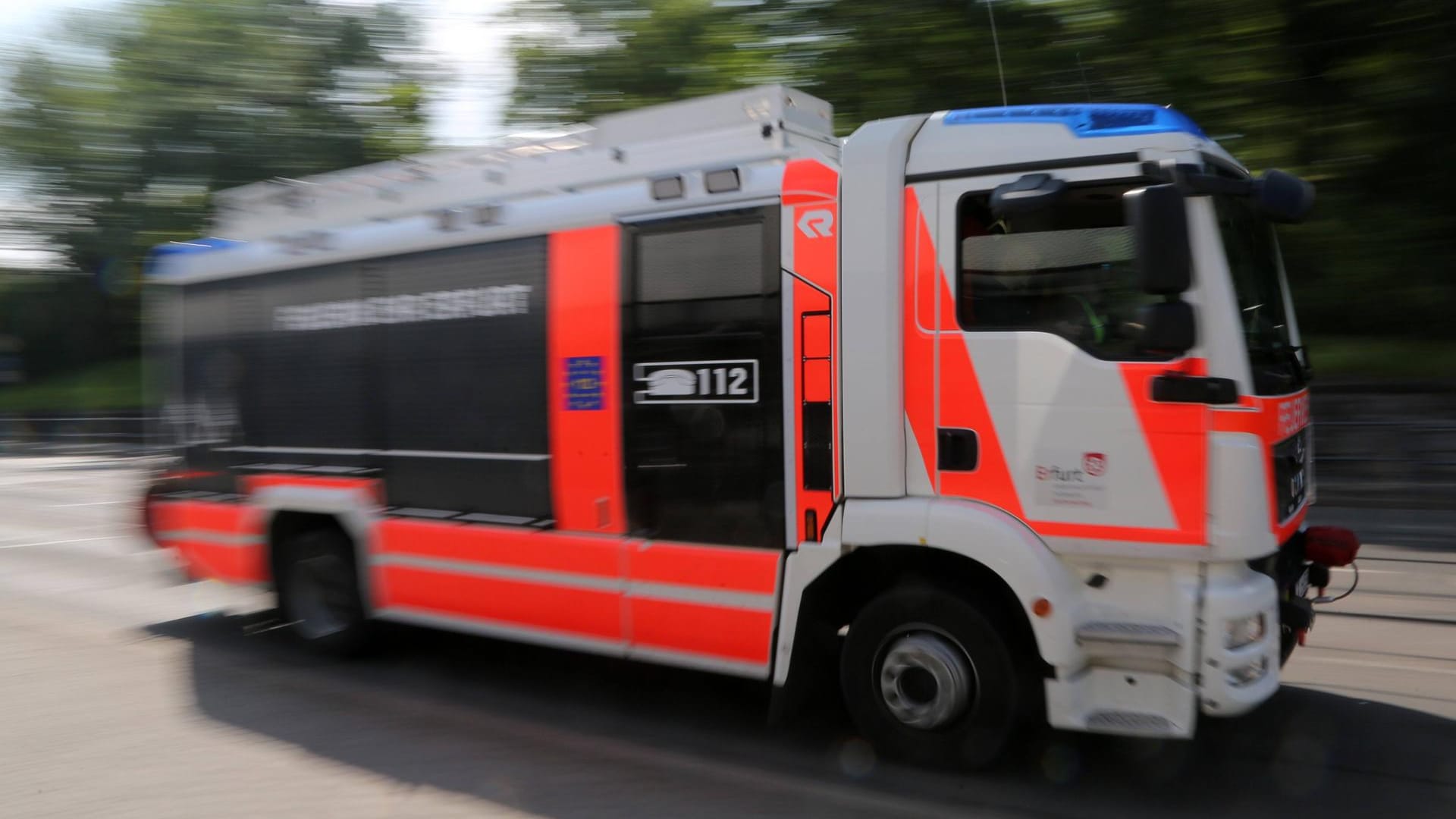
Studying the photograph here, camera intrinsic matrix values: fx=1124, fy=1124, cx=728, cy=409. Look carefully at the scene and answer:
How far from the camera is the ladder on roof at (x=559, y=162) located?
17.1ft

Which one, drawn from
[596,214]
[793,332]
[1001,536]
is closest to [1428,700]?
[1001,536]

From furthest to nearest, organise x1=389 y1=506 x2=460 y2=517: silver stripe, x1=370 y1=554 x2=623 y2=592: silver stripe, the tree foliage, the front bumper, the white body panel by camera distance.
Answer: the tree foliage < x1=389 y1=506 x2=460 y2=517: silver stripe < x1=370 y1=554 x2=623 y2=592: silver stripe < the white body panel < the front bumper

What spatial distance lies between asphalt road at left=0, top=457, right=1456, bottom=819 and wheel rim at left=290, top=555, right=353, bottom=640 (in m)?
0.24

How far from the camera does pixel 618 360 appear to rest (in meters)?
5.55

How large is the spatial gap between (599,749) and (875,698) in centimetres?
136

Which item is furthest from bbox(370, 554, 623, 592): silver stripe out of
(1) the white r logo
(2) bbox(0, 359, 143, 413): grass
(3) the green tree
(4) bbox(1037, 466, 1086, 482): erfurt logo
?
(2) bbox(0, 359, 143, 413): grass

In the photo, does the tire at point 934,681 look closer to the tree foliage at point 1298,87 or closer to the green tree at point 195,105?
the tree foliage at point 1298,87

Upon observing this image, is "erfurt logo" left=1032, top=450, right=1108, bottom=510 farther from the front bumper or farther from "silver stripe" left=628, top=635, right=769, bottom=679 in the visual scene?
"silver stripe" left=628, top=635, right=769, bottom=679

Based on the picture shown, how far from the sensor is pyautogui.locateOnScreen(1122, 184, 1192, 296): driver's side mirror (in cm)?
402

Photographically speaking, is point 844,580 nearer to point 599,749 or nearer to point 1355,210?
point 599,749

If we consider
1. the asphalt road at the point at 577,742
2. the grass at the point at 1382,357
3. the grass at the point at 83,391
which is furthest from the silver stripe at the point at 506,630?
the grass at the point at 83,391

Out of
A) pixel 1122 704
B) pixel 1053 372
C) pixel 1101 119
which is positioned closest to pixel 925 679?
pixel 1122 704

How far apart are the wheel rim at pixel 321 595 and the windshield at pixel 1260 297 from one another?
17.4ft

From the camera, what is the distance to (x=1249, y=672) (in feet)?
13.9
